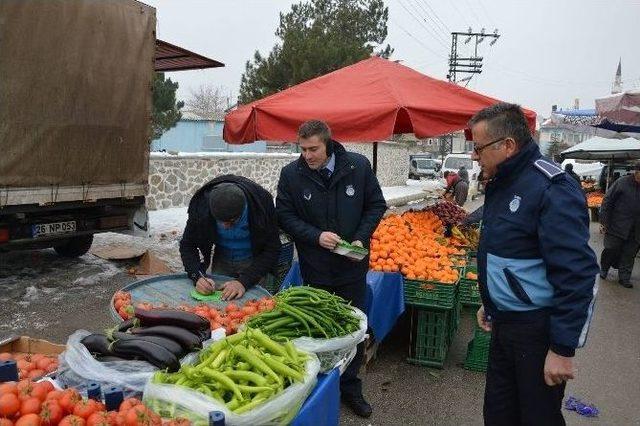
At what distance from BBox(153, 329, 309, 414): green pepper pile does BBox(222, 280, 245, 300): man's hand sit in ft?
3.42

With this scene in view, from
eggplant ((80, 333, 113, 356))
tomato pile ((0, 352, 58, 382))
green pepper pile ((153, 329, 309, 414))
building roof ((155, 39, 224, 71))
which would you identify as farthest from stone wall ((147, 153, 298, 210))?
green pepper pile ((153, 329, 309, 414))

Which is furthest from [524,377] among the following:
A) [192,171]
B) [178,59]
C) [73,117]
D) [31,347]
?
[192,171]

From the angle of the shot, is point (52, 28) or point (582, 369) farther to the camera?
point (52, 28)

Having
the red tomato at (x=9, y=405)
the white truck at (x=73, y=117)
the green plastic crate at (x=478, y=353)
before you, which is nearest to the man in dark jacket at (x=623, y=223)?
the green plastic crate at (x=478, y=353)

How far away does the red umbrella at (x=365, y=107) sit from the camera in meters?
5.45

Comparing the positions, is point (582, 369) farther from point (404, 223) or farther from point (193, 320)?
point (193, 320)

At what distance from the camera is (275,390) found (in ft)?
7.07

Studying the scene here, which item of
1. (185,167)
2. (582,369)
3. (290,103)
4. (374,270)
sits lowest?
(582,369)

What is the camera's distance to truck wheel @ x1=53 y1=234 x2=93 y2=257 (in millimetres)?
8484

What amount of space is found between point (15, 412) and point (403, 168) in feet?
95.3

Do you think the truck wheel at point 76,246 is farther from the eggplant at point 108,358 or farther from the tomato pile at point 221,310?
the eggplant at point 108,358

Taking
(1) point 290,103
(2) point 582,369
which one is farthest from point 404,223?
(2) point 582,369

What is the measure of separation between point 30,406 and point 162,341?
2.17 feet

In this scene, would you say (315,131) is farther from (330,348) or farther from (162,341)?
(162,341)
